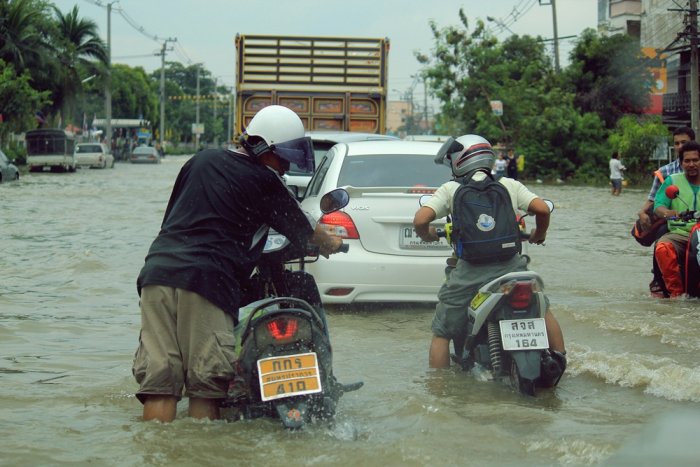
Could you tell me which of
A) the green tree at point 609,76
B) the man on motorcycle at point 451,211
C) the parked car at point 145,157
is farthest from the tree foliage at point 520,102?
the man on motorcycle at point 451,211

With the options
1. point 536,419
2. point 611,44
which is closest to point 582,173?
point 611,44

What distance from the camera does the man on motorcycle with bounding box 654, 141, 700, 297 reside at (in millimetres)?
9078

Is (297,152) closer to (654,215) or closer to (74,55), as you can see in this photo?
(654,215)

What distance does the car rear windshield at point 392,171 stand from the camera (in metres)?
8.97

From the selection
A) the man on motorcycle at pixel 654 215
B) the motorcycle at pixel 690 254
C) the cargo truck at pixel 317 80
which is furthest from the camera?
the cargo truck at pixel 317 80

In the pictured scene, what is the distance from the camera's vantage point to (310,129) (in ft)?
65.6

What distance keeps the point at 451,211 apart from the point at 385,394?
106 cm

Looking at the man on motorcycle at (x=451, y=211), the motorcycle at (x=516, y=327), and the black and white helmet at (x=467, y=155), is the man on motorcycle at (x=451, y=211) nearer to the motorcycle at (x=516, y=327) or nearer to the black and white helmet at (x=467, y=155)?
the black and white helmet at (x=467, y=155)

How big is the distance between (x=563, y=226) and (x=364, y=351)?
13.5 metres

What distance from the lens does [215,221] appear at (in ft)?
14.6

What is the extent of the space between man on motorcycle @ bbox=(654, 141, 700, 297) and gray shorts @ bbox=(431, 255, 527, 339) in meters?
3.81

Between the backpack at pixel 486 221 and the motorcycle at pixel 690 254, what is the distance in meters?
3.67

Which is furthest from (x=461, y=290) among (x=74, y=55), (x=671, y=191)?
(x=74, y=55)

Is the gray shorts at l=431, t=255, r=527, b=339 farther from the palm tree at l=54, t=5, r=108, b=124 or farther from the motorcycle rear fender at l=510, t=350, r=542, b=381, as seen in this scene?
the palm tree at l=54, t=5, r=108, b=124
